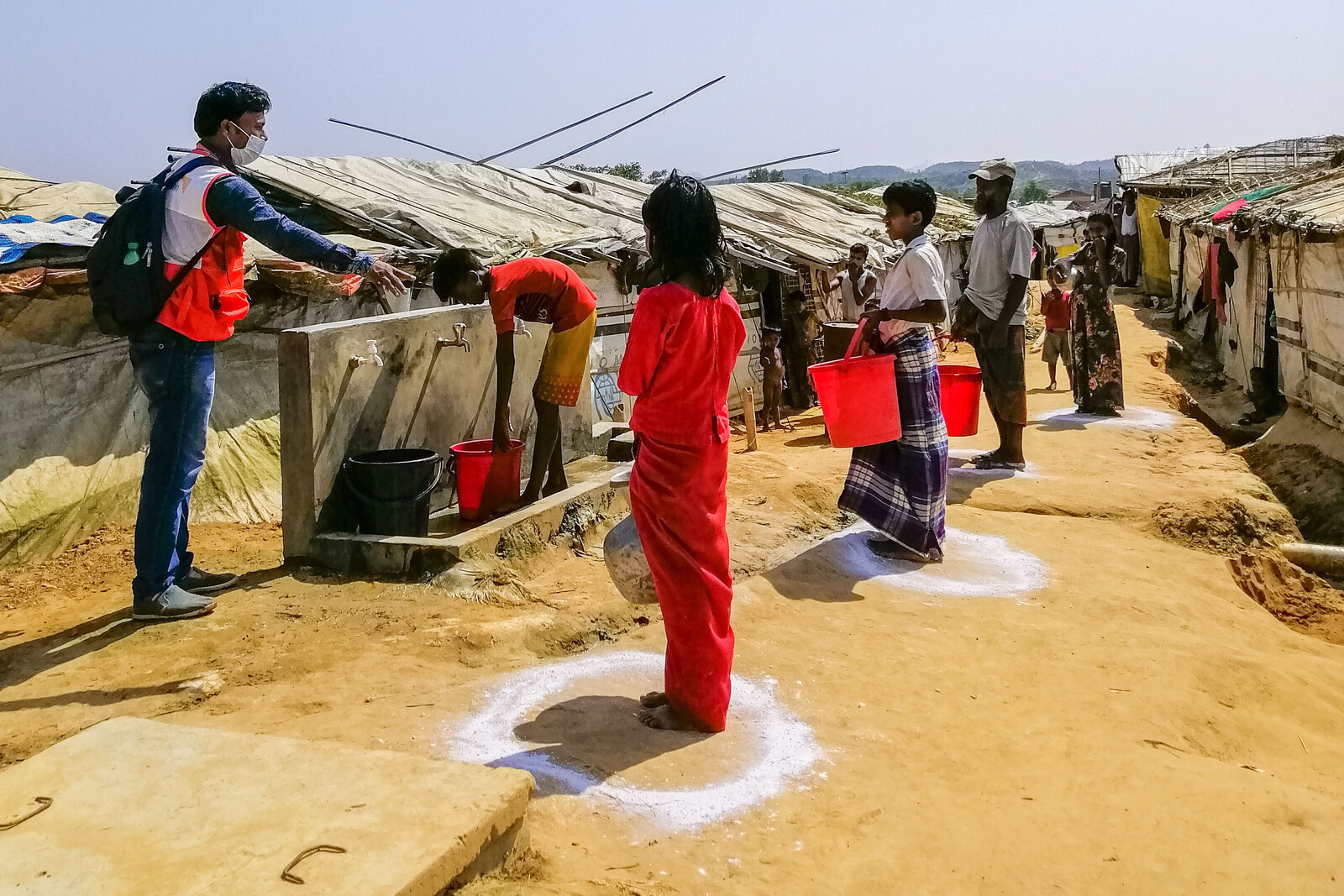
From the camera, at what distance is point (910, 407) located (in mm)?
5523

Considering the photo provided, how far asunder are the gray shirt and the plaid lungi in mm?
2006

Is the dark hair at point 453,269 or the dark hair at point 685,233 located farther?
the dark hair at point 453,269

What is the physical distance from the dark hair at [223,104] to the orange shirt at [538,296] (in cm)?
140

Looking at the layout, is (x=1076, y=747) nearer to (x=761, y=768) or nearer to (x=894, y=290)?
(x=761, y=768)

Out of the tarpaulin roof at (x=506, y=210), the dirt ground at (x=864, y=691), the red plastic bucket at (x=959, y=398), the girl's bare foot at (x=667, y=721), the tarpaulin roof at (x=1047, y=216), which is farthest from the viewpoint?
the tarpaulin roof at (x=1047, y=216)

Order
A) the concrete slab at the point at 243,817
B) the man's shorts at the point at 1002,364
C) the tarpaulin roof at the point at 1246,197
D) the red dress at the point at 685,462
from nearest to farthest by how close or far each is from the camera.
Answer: the concrete slab at the point at 243,817
the red dress at the point at 685,462
the man's shorts at the point at 1002,364
the tarpaulin roof at the point at 1246,197

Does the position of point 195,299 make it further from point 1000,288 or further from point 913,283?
point 1000,288

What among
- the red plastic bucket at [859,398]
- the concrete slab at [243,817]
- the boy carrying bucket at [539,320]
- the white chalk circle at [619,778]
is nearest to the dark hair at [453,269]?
the boy carrying bucket at [539,320]

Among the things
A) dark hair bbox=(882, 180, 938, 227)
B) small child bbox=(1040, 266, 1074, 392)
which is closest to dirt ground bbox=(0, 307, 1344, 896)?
dark hair bbox=(882, 180, 938, 227)

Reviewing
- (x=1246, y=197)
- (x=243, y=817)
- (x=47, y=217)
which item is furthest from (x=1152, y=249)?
(x=243, y=817)

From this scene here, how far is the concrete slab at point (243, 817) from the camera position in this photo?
219 centimetres

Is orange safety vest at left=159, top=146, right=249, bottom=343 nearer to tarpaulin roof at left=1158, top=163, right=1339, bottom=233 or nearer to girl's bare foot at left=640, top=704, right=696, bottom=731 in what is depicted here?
girl's bare foot at left=640, top=704, right=696, bottom=731

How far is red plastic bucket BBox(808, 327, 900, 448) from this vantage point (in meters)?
5.34

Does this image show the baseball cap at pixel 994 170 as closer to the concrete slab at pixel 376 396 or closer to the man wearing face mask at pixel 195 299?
the concrete slab at pixel 376 396
